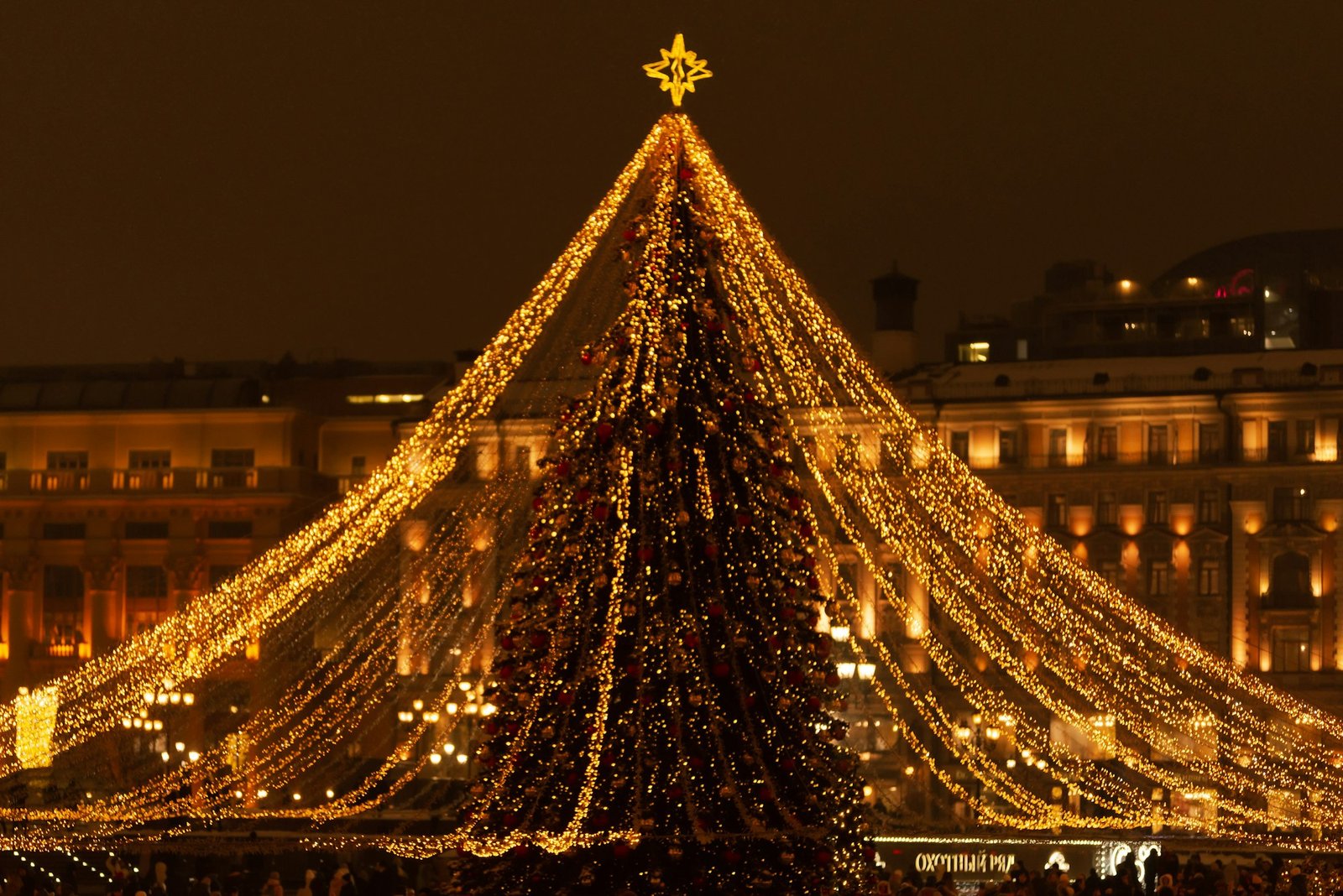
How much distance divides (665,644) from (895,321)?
4573 centimetres

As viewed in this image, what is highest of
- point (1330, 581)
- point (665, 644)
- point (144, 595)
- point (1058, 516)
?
point (1058, 516)

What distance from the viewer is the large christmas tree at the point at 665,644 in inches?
717

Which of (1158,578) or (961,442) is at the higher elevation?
(961,442)

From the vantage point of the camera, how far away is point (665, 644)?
18281 mm

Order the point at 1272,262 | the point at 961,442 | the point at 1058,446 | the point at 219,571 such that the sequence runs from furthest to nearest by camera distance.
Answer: the point at 1272,262 < the point at 219,571 < the point at 961,442 < the point at 1058,446

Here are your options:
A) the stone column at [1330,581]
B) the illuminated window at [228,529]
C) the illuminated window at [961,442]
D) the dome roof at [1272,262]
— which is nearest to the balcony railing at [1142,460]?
the illuminated window at [961,442]

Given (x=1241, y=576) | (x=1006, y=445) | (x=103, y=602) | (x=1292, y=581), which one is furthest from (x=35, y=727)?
(x=1292, y=581)

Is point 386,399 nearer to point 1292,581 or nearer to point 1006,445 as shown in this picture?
point 1006,445

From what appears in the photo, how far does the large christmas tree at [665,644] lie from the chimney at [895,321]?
142 feet

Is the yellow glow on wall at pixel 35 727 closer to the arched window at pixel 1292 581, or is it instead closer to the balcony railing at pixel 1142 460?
the balcony railing at pixel 1142 460

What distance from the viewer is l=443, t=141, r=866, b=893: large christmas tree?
59.7 feet

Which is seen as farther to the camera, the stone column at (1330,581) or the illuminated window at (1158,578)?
the illuminated window at (1158,578)

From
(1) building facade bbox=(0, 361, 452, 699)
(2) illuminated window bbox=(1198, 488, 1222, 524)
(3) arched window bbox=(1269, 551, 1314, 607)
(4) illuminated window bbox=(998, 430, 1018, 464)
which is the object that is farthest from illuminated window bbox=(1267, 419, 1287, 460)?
(1) building facade bbox=(0, 361, 452, 699)

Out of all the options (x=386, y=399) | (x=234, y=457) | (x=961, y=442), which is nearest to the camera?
(x=961, y=442)
